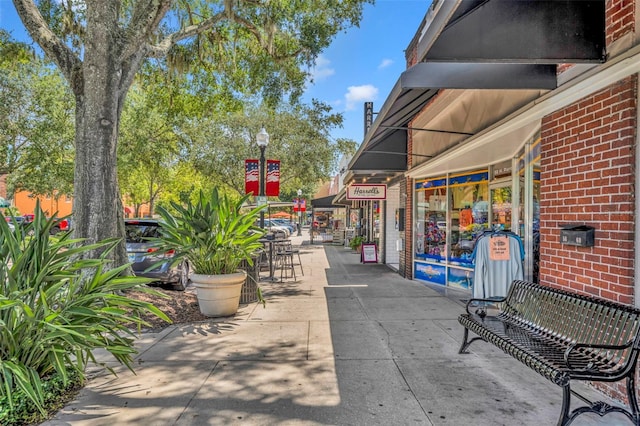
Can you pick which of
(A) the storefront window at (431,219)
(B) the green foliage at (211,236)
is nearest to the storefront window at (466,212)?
(A) the storefront window at (431,219)

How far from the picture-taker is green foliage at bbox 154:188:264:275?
616 centimetres

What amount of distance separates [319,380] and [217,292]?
9.45 feet

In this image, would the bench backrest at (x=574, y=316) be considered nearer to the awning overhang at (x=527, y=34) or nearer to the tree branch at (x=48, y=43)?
the awning overhang at (x=527, y=34)

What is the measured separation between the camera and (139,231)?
8695 millimetres

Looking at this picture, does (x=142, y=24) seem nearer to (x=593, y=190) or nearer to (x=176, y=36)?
(x=176, y=36)

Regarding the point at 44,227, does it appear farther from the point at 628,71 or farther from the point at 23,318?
the point at 628,71

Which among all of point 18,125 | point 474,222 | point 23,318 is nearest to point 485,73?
point 474,222

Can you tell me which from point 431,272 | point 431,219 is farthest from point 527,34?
point 431,272

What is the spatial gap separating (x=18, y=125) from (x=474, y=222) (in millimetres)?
17600

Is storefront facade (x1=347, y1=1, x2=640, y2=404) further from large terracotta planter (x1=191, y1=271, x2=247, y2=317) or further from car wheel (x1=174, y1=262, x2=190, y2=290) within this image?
car wheel (x1=174, y1=262, x2=190, y2=290)

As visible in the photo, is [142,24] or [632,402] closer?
[632,402]

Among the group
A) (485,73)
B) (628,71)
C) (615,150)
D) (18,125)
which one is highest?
(18,125)

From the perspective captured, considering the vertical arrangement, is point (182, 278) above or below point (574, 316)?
below

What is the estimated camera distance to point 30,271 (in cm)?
346
